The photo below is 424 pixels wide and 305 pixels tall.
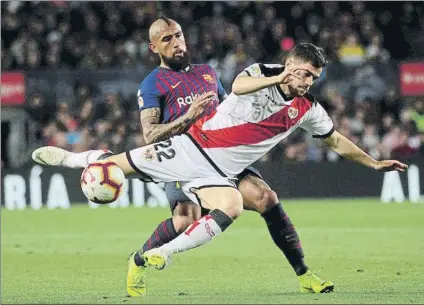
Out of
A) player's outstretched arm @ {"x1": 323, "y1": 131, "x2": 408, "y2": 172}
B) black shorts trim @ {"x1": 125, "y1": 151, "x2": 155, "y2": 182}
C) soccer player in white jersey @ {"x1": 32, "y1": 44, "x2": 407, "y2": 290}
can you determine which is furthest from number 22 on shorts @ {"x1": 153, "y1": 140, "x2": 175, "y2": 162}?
player's outstretched arm @ {"x1": 323, "y1": 131, "x2": 408, "y2": 172}

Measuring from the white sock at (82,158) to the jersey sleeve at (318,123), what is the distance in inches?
65.4

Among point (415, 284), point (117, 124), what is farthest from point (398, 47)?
point (415, 284)

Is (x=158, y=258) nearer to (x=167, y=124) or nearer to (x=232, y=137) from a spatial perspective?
(x=232, y=137)

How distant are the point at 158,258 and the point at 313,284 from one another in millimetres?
1654

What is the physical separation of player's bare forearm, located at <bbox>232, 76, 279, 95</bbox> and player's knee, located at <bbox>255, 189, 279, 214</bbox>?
99 cm

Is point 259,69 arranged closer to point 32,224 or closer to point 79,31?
point 32,224

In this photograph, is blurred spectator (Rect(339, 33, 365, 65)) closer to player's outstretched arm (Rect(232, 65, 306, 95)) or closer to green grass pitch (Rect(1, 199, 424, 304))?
green grass pitch (Rect(1, 199, 424, 304))

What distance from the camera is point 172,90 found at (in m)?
8.91

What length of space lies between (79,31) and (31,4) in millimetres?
1218

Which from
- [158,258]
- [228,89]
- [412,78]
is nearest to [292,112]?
[158,258]

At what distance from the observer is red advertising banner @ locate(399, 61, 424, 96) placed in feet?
72.5

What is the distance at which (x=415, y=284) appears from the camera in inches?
348

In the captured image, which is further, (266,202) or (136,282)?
(266,202)

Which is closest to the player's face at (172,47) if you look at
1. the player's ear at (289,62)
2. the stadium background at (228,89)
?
the player's ear at (289,62)
